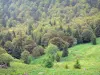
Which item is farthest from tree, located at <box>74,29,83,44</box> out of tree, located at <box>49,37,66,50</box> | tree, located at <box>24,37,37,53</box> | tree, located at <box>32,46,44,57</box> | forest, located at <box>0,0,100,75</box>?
tree, located at <box>32,46,44,57</box>

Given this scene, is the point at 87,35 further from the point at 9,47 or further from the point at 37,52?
the point at 9,47

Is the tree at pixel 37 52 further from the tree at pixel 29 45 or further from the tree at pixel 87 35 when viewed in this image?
the tree at pixel 87 35

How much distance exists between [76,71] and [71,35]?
78.2 metres

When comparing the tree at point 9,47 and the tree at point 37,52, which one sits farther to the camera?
the tree at point 9,47

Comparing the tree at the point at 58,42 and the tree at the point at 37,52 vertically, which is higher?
the tree at the point at 58,42

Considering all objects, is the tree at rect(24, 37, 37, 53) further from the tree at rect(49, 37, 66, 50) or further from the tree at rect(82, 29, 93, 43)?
the tree at rect(82, 29, 93, 43)

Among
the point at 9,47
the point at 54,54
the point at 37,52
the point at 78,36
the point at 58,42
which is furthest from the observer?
the point at 78,36

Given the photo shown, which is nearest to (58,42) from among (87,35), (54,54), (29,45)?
(29,45)

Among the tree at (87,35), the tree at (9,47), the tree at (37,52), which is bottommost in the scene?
the tree at (37,52)

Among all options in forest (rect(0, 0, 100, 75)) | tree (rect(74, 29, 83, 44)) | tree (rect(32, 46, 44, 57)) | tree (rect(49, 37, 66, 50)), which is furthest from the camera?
tree (rect(74, 29, 83, 44))

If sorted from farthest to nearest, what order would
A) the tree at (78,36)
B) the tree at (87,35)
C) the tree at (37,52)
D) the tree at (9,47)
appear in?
the tree at (78,36) → the tree at (87,35) → the tree at (9,47) → the tree at (37,52)

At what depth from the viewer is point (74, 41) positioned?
126938 millimetres

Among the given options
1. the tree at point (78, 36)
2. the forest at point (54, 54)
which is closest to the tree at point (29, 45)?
the forest at point (54, 54)

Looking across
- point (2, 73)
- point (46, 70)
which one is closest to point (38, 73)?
point (46, 70)
